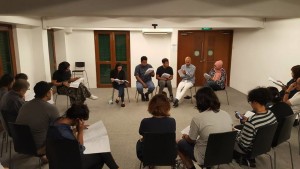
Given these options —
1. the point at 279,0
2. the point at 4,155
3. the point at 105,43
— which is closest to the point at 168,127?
the point at 4,155

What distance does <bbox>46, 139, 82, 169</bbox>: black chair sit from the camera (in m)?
1.97

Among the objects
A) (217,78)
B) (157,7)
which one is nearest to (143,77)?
(217,78)

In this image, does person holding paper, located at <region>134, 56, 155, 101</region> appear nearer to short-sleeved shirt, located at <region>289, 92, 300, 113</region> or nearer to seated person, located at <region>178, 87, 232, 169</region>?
short-sleeved shirt, located at <region>289, 92, 300, 113</region>

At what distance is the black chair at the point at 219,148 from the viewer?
2.13 metres

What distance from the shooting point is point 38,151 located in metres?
2.53

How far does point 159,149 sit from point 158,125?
0.23 metres

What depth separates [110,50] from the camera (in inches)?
300

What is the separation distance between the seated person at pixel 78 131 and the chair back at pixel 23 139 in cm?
50

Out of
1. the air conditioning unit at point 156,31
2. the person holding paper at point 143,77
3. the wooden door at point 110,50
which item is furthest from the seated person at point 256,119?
the wooden door at point 110,50

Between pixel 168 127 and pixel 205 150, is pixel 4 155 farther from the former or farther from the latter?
pixel 205 150

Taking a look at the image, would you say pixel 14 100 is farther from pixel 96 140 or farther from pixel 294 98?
pixel 294 98

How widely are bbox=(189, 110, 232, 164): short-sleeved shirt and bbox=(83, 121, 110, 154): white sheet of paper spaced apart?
83 centimetres

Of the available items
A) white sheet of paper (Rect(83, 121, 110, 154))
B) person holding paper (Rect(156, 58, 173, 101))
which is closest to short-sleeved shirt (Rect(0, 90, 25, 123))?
white sheet of paper (Rect(83, 121, 110, 154))

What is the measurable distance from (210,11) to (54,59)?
17.1 ft
